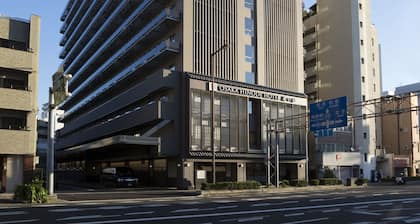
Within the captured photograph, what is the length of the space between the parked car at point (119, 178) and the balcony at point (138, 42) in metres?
15.5

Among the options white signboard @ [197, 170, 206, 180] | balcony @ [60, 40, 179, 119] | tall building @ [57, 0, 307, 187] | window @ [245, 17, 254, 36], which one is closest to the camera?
tall building @ [57, 0, 307, 187]

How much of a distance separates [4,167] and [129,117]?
17291mm

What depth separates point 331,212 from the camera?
20.2 m

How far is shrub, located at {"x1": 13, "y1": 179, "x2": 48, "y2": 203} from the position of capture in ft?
80.9

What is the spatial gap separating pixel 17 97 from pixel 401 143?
6730 cm

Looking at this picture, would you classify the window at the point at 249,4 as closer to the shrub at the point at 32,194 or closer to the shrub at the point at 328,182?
the shrub at the point at 328,182

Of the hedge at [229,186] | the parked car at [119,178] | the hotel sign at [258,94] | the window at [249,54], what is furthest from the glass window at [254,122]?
the parked car at [119,178]

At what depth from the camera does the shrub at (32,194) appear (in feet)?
80.9

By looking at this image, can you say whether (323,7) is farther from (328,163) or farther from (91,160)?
(91,160)

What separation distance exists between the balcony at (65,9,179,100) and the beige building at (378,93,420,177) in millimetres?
42395

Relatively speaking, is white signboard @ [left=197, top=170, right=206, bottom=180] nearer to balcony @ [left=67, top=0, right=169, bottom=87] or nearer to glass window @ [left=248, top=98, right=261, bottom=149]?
glass window @ [left=248, top=98, right=261, bottom=149]

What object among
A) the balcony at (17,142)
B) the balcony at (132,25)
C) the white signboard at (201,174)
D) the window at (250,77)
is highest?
the balcony at (132,25)

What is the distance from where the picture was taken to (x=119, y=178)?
1730 inches

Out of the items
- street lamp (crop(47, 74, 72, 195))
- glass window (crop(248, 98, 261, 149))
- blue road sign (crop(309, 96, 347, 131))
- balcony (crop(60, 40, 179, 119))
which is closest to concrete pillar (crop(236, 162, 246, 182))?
glass window (crop(248, 98, 261, 149))
